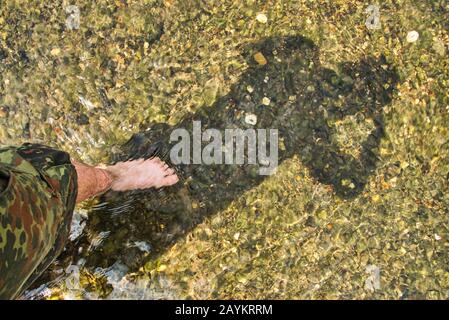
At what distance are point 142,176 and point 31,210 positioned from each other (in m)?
1.39

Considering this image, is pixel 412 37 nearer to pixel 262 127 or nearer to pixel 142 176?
pixel 262 127

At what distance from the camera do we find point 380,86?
3.47 m

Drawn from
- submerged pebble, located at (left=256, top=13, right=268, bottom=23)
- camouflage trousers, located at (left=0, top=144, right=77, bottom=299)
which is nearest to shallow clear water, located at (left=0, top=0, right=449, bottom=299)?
submerged pebble, located at (left=256, top=13, right=268, bottom=23)

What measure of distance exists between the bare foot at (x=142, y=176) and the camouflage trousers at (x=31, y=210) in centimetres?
81

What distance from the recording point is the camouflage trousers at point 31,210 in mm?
1883

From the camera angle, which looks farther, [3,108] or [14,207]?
[3,108]

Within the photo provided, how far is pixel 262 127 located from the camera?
3.46 m

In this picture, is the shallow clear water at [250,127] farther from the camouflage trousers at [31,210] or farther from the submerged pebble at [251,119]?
the camouflage trousers at [31,210]

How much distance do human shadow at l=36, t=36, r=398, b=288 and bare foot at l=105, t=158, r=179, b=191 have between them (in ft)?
0.20
